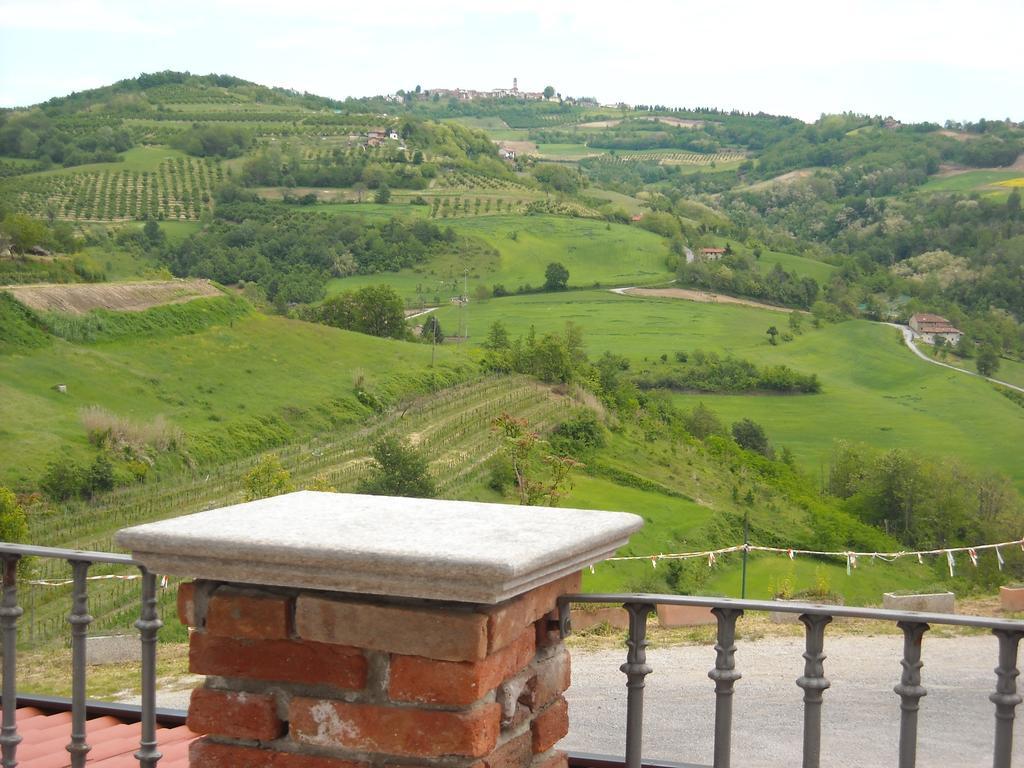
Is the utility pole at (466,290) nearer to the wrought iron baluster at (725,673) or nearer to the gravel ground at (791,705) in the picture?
the gravel ground at (791,705)

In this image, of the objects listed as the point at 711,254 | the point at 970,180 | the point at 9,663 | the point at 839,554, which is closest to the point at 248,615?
the point at 9,663

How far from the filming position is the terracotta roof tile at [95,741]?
2.79m

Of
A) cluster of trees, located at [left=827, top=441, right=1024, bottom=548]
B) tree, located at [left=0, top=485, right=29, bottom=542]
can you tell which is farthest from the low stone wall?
cluster of trees, located at [left=827, top=441, right=1024, bottom=548]

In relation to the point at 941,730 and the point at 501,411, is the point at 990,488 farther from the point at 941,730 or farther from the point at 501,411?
the point at 941,730

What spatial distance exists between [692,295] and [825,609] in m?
85.8

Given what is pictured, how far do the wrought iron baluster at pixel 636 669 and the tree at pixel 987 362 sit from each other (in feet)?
269

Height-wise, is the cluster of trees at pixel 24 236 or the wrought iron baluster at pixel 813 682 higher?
the cluster of trees at pixel 24 236

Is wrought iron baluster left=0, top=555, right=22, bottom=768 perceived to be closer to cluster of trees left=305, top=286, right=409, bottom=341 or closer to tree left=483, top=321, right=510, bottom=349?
tree left=483, top=321, right=510, bottom=349

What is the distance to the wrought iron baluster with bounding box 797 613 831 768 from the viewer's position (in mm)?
1979

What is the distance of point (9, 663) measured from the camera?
8.50ft

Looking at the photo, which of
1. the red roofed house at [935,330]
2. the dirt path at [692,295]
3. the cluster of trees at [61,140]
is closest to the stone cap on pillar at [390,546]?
the dirt path at [692,295]

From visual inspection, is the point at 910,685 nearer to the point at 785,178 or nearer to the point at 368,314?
the point at 368,314

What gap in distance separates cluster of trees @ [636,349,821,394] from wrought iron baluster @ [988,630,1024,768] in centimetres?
6443

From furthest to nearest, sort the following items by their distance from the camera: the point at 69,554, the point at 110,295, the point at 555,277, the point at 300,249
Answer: the point at 300,249, the point at 555,277, the point at 110,295, the point at 69,554
